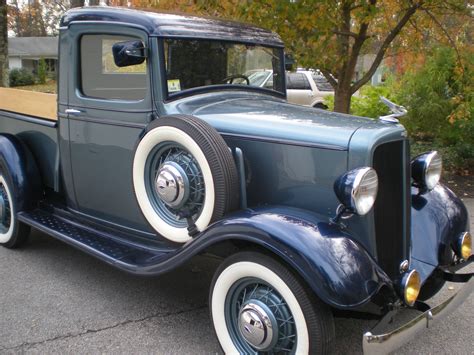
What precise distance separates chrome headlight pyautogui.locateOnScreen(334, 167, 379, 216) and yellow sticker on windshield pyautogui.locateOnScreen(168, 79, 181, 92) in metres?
1.36

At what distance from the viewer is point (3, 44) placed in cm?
798

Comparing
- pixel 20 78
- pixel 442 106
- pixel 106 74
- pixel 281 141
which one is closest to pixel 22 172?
pixel 106 74

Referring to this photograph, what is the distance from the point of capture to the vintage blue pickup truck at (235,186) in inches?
92.4

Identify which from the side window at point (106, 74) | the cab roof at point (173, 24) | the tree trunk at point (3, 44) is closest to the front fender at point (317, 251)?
the side window at point (106, 74)

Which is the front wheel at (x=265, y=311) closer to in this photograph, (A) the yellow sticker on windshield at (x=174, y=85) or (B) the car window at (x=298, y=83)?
(A) the yellow sticker on windshield at (x=174, y=85)

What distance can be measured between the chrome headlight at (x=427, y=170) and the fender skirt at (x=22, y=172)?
9.71ft

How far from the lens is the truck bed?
395cm

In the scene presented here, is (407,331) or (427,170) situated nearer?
(407,331)

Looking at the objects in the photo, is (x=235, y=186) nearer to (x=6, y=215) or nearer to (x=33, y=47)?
(x=6, y=215)

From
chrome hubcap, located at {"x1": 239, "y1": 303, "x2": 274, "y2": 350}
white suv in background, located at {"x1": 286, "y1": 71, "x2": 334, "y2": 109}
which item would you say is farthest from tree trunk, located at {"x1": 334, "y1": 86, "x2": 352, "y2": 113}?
white suv in background, located at {"x1": 286, "y1": 71, "x2": 334, "y2": 109}

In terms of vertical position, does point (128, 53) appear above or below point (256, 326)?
above

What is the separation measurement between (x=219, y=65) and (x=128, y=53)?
2.35ft

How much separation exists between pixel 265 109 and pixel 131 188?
1051 mm

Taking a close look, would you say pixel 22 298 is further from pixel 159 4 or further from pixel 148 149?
pixel 159 4
